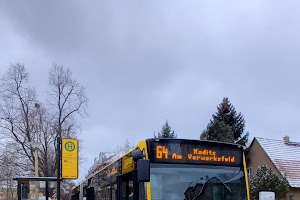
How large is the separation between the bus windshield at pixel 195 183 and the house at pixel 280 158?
22.8 metres

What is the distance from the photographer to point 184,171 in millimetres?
7508

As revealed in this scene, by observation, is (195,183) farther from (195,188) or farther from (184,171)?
(184,171)

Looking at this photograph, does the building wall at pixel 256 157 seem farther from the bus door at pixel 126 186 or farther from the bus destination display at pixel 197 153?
the bus door at pixel 126 186

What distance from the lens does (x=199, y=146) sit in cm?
790

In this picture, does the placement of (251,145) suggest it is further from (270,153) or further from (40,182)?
(40,182)

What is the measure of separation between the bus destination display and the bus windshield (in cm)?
12

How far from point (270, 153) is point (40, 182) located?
23416 millimetres

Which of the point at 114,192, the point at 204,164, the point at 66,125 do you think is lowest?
the point at 114,192

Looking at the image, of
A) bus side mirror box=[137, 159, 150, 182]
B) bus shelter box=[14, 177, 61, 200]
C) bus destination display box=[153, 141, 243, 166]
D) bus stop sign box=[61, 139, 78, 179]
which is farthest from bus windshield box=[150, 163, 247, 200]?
bus shelter box=[14, 177, 61, 200]

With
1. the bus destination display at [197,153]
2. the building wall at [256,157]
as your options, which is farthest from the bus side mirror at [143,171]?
the building wall at [256,157]

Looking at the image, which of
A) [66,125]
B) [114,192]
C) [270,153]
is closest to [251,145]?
[270,153]

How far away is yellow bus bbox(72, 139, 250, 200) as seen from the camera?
23.4ft

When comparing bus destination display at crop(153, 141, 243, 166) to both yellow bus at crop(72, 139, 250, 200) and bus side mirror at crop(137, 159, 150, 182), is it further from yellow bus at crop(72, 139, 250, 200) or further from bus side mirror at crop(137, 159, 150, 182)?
bus side mirror at crop(137, 159, 150, 182)

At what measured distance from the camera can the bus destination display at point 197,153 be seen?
750 cm
